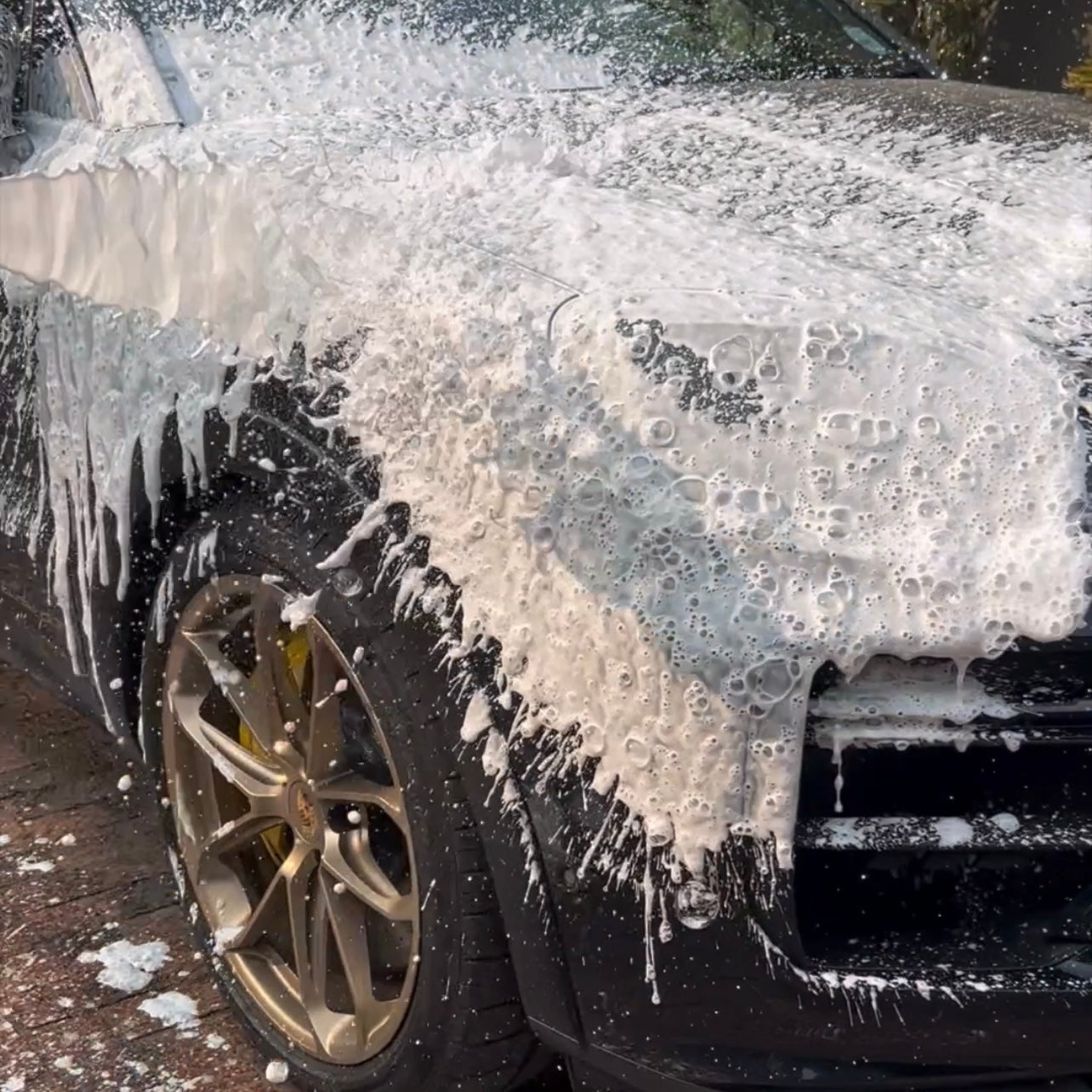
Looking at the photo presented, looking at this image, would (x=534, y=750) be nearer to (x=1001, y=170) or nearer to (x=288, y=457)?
(x=288, y=457)

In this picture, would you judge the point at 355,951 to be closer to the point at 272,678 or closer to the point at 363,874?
the point at 363,874

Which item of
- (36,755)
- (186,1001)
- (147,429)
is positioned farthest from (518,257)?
(36,755)

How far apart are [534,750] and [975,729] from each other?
457 millimetres

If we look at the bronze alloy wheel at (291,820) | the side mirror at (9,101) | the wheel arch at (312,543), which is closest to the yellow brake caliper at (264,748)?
the bronze alloy wheel at (291,820)

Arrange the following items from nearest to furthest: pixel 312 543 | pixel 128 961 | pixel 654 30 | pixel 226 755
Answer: pixel 312 543, pixel 226 755, pixel 128 961, pixel 654 30

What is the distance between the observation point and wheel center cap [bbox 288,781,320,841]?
2.04 meters

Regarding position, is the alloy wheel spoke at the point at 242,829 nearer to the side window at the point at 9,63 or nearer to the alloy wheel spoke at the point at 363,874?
the alloy wheel spoke at the point at 363,874

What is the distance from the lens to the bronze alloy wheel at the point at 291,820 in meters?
1.91

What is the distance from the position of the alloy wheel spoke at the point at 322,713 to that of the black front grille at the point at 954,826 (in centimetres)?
66

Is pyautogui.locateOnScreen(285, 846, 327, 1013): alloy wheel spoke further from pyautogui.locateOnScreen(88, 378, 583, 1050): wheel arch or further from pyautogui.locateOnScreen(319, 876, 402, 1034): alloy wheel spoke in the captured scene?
pyautogui.locateOnScreen(88, 378, 583, 1050): wheel arch

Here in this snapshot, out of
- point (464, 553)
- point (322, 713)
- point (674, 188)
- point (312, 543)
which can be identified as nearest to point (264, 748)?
point (322, 713)

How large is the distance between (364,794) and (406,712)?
0.67 ft

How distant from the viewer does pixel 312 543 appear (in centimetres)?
183

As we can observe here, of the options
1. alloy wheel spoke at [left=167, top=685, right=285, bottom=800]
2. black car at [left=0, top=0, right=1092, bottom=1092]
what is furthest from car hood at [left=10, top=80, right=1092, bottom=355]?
alloy wheel spoke at [left=167, top=685, right=285, bottom=800]
